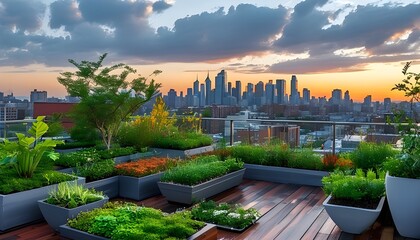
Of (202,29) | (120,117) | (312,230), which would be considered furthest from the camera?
(202,29)

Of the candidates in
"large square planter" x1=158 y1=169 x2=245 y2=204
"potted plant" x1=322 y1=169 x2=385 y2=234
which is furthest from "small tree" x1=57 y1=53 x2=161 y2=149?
"potted plant" x1=322 y1=169 x2=385 y2=234

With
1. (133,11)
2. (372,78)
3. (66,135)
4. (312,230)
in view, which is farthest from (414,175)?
(133,11)

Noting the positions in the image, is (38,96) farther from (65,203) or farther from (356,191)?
(356,191)

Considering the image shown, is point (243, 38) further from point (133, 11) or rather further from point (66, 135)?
point (66, 135)

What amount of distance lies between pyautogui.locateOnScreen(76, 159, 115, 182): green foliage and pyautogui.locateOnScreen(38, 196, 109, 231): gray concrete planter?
3.77ft

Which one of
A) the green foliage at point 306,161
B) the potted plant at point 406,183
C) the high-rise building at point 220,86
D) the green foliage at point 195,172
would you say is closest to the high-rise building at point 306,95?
the high-rise building at point 220,86

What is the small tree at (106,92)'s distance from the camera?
24.7ft

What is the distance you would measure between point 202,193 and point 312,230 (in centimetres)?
162

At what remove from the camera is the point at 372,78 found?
9711 millimetres

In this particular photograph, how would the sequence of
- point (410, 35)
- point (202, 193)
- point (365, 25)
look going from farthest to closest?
point (365, 25)
point (410, 35)
point (202, 193)

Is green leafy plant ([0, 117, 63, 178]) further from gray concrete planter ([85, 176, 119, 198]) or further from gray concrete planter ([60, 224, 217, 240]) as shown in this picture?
gray concrete planter ([60, 224, 217, 240])

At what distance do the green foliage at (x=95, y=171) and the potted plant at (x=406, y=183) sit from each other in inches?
143

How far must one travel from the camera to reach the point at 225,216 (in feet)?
14.1

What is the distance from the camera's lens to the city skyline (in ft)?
29.7
